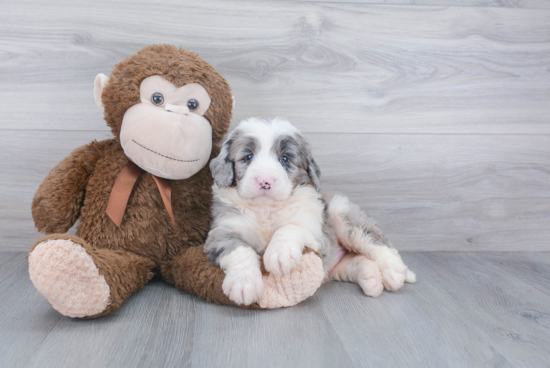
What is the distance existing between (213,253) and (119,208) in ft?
1.19

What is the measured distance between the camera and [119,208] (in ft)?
4.77

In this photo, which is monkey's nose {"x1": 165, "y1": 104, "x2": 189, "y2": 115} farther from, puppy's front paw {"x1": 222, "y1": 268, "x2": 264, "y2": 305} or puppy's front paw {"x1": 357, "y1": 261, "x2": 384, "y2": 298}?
puppy's front paw {"x1": 357, "y1": 261, "x2": 384, "y2": 298}

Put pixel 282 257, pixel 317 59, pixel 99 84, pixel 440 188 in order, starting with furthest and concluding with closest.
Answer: pixel 440 188 < pixel 317 59 < pixel 99 84 < pixel 282 257

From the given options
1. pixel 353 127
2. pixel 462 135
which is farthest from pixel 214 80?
pixel 462 135

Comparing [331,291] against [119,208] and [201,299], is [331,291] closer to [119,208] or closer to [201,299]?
[201,299]

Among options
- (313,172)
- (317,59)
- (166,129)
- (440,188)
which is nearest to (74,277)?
(166,129)

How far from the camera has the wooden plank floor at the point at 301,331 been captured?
108cm

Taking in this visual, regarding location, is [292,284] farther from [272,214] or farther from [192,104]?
[192,104]

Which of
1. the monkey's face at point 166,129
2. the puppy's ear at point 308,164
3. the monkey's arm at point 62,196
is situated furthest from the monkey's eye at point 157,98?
the puppy's ear at point 308,164

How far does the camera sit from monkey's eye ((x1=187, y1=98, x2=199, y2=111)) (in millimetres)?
1472

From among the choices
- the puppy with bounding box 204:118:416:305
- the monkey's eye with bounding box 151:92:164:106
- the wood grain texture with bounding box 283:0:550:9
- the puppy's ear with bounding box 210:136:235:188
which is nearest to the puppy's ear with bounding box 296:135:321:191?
the puppy with bounding box 204:118:416:305

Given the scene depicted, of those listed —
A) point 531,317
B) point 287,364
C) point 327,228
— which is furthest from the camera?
point 327,228

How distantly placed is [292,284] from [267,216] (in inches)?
10.6

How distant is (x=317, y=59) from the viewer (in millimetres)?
1920
